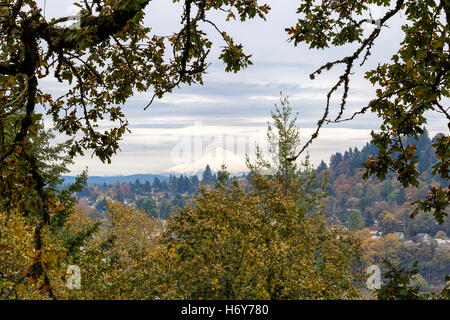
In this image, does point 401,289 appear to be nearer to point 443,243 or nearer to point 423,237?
point 443,243

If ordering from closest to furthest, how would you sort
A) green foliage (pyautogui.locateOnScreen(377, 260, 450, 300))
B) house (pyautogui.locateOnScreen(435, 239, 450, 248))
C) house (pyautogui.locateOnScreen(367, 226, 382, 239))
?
1. green foliage (pyautogui.locateOnScreen(377, 260, 450, 300))
2. house (pyautogui.locateOnScreen(435, 239, 450, 248))
3. house (pyautogui.locateOnScreen(367, 226, 382, 239))

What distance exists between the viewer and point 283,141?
32.1 metres

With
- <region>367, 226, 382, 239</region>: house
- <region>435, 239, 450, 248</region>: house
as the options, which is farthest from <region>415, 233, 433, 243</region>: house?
<region>367, 226, 382, 239</region>: house

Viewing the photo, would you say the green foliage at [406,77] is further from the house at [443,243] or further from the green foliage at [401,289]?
the house at [443,243]

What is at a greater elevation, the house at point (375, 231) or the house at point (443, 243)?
the house at point (375, 231)

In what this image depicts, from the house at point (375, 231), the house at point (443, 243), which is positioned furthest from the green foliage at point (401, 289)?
the house at point (375, 231)

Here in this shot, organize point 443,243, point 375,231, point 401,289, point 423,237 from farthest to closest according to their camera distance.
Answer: point 375,231
point 423,237
point 443,243
point 401,289

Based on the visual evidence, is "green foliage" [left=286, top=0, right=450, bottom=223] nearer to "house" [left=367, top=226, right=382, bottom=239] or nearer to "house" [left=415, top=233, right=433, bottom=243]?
"house" [left=415, top=233, right=433, bottom=243]

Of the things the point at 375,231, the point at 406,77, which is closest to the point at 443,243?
the point at 375,231

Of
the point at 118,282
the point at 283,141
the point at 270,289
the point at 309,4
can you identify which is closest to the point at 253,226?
the point at 270,289

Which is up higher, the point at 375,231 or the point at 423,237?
the point at 375,231

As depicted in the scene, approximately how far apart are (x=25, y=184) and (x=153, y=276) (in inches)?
273
